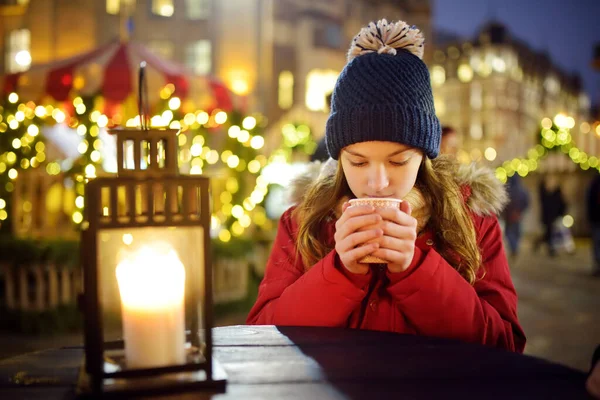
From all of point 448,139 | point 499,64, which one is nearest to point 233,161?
point 448,139

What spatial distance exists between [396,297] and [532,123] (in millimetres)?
77912

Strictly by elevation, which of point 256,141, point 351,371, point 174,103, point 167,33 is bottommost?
point 351,371

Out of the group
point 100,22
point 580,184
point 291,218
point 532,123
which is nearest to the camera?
point 291,218

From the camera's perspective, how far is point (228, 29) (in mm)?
21234

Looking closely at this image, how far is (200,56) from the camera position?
21.6 m

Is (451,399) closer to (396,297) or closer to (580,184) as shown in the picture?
(396,297)

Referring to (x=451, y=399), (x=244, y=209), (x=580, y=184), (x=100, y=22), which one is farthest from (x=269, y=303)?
(x=100, y=22)

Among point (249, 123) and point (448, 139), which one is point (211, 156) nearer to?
point (249, 123)

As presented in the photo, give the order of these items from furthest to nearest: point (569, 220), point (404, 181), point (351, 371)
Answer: point (569, 220)
point (404, 181)
point (351, 371)

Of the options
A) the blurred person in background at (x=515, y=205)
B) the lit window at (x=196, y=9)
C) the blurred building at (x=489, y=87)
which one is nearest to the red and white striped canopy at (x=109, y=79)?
the blurred person in background at (x=515, y=205)

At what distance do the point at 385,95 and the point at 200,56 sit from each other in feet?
68.5

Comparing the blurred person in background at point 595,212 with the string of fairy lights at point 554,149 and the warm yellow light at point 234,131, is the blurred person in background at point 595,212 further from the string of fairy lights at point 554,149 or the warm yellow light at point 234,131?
the string of fairy lights at point 554,149

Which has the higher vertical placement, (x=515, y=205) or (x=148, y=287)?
(x=148, y=287)

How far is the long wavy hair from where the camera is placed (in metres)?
1.98
